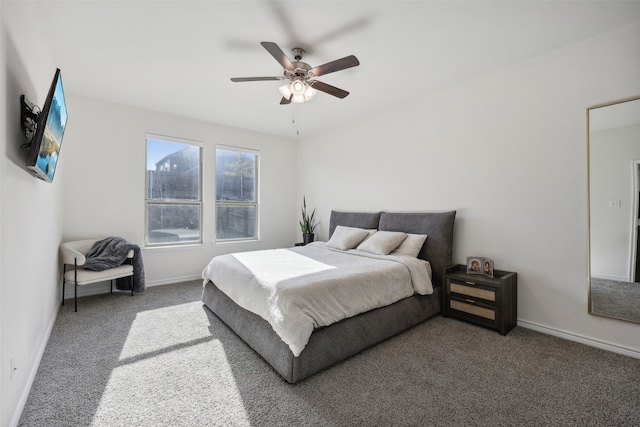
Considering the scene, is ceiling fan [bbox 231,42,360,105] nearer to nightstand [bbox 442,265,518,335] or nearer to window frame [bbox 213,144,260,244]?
nightstand [bbox 442,265,518,335]

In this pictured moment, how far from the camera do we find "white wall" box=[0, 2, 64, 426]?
1454 mm

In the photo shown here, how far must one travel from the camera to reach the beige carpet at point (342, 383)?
1644 mm

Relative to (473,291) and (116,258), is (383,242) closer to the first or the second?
(473,291)

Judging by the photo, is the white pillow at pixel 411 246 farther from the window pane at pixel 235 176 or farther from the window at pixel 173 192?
the window at pixel 173 192

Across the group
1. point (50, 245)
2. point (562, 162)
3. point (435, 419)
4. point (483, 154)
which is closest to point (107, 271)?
point (50, 245)

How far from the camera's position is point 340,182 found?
505cm

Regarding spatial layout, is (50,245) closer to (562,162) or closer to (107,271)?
(107,271)

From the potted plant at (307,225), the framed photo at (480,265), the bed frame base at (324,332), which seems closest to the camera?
the bed frame base at (324,332)

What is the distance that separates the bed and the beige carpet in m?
0.10

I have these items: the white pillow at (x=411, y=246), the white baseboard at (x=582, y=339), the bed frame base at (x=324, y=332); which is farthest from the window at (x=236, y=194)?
the white baseboard at (x=582, y=339)

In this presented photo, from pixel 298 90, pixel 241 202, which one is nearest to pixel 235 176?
pixel 241 202

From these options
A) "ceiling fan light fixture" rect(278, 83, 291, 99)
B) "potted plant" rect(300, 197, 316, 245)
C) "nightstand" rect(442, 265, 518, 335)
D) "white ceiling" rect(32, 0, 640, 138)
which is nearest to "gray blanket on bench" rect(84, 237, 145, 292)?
"white ceiling" rect(32, 0, 640, 138)

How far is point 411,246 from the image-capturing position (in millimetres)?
3436

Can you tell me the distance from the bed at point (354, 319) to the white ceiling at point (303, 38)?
5.65 feet
